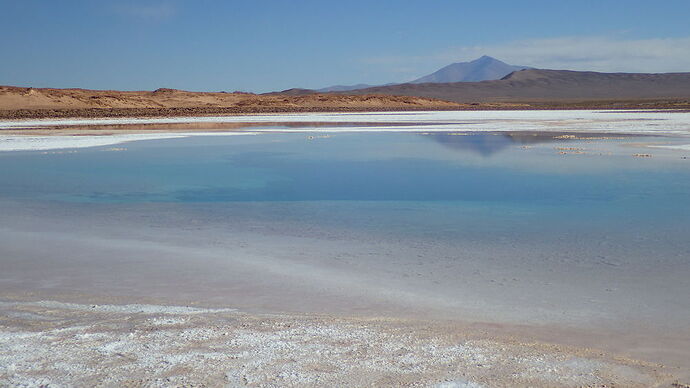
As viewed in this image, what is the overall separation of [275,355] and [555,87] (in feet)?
342

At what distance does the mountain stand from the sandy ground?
82284 millimetres

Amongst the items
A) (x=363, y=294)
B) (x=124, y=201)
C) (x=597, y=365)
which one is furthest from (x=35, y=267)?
(x=597, y=365)

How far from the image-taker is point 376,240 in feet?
18.8

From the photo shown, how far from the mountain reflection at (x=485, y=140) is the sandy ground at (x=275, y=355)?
33.5 ft

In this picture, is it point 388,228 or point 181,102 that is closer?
point 388,228

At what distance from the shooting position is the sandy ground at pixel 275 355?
2.96 metres

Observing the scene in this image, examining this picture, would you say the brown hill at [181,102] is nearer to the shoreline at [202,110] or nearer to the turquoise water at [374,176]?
the shoreline at [202,110]

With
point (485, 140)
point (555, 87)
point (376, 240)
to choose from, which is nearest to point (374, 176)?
point (376, 240)

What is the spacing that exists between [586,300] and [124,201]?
18.1 ft

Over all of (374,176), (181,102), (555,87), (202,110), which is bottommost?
→ (374,176)

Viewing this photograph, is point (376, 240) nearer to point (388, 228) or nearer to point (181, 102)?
point (388, 228)

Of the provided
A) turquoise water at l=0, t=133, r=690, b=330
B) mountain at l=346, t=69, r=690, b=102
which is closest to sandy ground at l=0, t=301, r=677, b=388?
turquoise water at l=0, t=133, r=690, b=330

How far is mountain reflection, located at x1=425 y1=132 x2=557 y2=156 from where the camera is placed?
14.8 m

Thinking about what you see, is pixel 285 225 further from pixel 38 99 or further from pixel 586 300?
pixel 38 99
